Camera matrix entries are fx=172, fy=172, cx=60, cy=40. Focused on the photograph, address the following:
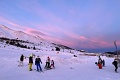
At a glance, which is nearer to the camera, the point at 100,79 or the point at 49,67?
the point at 100,79

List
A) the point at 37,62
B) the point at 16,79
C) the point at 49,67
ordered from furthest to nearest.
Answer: the point at 49,67 → the point at 37,62 → the point at 16,79

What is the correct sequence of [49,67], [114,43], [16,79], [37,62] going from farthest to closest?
[114,43] → [49,67] → [37,62] → [16,79]

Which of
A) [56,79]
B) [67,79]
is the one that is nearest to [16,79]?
[56,79]

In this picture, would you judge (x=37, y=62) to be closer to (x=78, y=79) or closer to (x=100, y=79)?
(x=78, y=79)

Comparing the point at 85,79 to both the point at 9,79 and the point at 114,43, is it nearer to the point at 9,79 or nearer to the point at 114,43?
the point at 9,79

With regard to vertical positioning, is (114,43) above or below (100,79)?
above

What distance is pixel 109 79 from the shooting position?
17.3 metres

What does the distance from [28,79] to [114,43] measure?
31898 millimetres

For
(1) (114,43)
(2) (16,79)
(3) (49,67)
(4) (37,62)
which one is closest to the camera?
(2) (16,79)

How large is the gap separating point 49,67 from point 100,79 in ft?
35.8

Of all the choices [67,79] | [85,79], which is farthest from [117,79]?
[67,79]

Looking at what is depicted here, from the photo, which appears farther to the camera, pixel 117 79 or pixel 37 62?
pixel 37 62

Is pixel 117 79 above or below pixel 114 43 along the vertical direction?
below

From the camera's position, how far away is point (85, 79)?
17359 millimetres
